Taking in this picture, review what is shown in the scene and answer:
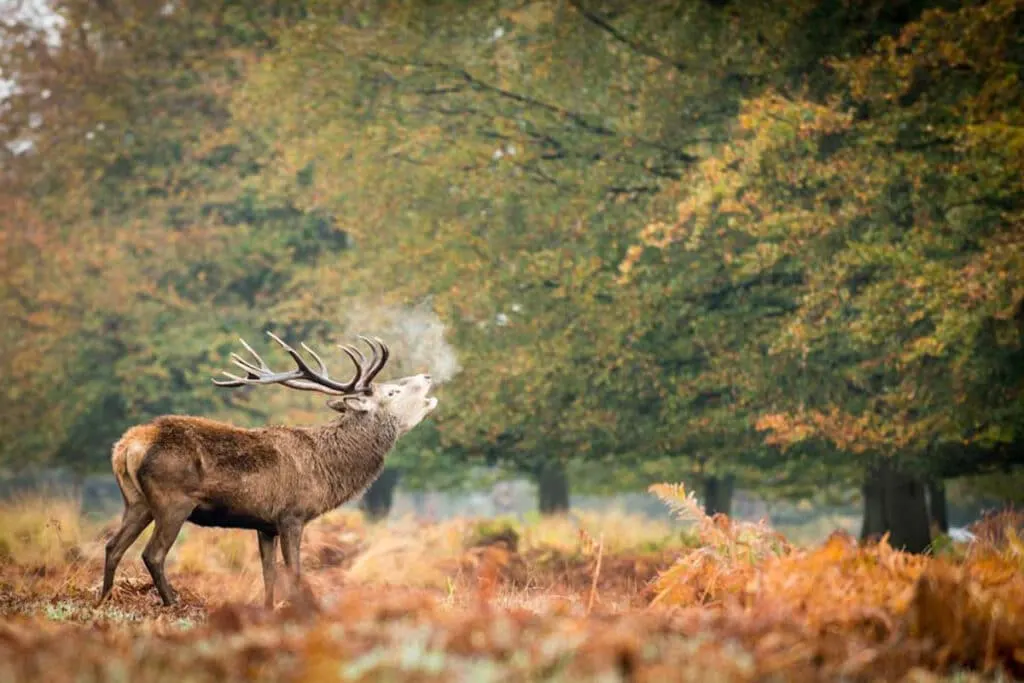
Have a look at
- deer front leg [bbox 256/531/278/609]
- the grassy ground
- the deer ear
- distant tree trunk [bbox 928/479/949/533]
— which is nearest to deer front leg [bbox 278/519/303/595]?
deer front leg [bbox 256/531/278/609]

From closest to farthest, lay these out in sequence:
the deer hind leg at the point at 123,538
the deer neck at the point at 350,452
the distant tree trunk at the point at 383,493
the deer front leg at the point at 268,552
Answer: the deer hind leg at the point at 123,538, the deer front leg at the point at 268,552, the deer neck at the point at 350,452, the distant tree trunk at the point at 383,493

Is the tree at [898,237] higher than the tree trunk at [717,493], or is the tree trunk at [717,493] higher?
the tree at [898,237]

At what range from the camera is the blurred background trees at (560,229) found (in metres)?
14.4

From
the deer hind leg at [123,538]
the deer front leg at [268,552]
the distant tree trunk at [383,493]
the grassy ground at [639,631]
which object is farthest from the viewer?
the distant tree trunk at [383,493]

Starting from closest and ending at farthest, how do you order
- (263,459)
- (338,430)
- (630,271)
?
(263,459) < (338,430) < (630,271)

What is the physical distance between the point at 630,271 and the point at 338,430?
23.6ft

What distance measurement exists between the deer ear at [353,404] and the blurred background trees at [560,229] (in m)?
6.00

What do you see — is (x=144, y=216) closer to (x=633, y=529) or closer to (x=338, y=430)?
(x=633, y=529)

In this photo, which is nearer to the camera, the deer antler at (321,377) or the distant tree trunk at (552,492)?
the deer antler at (321,377)

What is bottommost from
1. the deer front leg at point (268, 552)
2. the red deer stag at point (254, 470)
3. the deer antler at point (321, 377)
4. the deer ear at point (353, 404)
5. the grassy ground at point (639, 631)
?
the deer front leg at point (268, 552)

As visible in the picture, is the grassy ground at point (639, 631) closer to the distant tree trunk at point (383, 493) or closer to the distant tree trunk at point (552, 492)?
the distant tree trunk at point (552, 492)

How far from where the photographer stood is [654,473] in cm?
2277

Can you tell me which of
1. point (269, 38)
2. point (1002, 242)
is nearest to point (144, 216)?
point (269, 38)

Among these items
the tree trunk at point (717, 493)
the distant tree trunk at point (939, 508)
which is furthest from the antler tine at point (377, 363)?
the distant tree trunk at point (939, 508)
